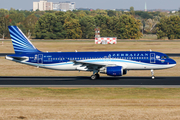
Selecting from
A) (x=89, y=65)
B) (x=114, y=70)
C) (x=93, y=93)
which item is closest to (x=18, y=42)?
(x=89, y=65)

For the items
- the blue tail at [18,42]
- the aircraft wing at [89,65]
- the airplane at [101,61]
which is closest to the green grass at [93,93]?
the airplane at [101,61]

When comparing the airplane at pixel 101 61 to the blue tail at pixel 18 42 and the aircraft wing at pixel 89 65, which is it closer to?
the aircraft wing at pixel 89 65

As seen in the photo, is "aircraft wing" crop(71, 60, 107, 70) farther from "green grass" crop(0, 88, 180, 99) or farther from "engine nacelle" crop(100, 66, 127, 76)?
"green grass" crop(0, 88, 180, 99)

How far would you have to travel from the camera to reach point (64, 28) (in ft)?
556

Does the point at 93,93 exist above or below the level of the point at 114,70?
below

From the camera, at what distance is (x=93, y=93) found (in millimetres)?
30562

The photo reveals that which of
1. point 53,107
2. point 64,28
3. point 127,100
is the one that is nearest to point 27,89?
point 53,107

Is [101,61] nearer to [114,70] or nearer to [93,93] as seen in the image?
[114,70]

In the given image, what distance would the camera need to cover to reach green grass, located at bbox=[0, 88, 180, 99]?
93.8ft

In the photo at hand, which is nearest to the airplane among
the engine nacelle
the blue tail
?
the engine nacelle

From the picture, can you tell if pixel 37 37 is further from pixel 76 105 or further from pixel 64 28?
pixel 76 105

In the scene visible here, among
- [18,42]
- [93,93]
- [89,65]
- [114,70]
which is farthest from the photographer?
[18,42]

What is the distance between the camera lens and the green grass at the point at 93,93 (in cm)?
2859

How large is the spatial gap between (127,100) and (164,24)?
155313 mm
